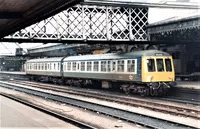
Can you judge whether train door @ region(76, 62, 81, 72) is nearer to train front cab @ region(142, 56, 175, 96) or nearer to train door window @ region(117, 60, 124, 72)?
train door window @ region(117, 60, 124, 72)

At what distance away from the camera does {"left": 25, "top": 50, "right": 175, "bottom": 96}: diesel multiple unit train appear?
74.3 ft

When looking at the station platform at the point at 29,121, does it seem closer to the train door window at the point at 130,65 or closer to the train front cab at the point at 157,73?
the train front cab at the point at 157,73

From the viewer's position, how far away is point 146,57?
22625mm

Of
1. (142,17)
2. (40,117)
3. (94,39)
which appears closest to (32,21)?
(40,117)

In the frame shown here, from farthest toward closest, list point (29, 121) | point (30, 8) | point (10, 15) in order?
point (10, 15)
point (30, 8)
point (29, 121)

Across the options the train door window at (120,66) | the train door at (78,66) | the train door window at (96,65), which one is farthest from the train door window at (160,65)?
the train door at (78,66)

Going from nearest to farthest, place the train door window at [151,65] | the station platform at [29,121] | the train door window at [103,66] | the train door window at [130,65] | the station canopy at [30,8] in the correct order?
the station platform at [29,121], the station canopy at [30,8], the train door window at [151,65], the train door window at [130,65], the train door window at [103,66]

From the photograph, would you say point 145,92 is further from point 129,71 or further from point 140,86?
point 129,71

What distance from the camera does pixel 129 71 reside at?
77.9ft

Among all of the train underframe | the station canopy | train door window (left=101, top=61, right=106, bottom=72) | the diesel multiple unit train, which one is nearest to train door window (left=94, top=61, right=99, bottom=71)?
the diesel multiple unit train

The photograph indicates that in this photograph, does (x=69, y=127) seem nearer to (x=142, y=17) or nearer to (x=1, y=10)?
(x=1, y=10)

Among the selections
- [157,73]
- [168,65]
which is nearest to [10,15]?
[157,73]

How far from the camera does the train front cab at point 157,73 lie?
2244 cm

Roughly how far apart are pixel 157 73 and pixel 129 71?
6.11 feet
